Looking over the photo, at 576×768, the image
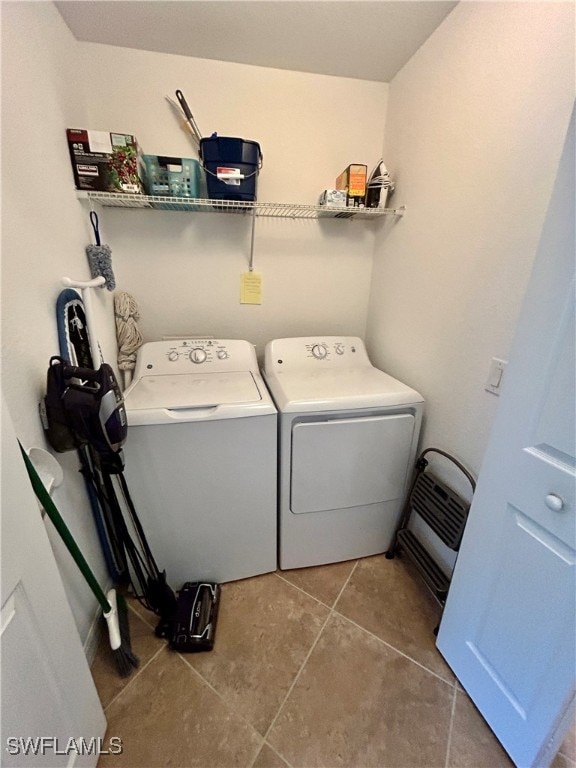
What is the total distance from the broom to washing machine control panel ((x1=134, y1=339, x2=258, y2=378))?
0.81 m

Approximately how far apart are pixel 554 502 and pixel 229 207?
5.76ft

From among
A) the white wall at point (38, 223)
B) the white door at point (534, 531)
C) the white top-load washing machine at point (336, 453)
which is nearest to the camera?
the white door at point (534, 531)

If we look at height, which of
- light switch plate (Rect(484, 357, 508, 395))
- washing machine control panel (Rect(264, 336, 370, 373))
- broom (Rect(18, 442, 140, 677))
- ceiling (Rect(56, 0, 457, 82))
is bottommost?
broom (Rect(18, 442, 140, 677))

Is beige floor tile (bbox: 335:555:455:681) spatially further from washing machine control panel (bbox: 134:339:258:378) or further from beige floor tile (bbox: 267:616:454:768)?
washing machine control panel (bbox: 134:339:258:378)

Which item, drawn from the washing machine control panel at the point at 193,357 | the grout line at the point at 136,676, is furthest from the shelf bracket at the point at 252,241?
the grout line at the point at 136,676

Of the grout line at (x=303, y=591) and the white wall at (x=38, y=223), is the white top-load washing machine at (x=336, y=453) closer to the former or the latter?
the grout line at (x=303, y=591)

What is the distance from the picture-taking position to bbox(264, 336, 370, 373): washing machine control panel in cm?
174

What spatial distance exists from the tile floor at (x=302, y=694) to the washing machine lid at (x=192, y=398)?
37.5 inches

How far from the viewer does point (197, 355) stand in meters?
1.66

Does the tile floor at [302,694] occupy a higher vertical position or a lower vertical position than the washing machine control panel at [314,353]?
lower

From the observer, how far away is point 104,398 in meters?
0.96

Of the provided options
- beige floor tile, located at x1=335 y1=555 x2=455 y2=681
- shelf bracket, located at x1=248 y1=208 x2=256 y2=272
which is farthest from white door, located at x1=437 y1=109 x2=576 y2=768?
shelf bracket, located at x1=248 y1=208 x2=256 y2=272

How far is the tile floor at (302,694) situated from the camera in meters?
1.03

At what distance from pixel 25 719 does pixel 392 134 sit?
2558 millimetres
